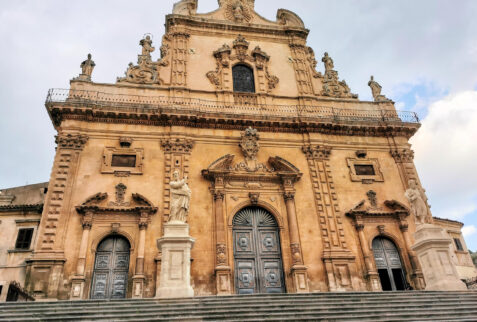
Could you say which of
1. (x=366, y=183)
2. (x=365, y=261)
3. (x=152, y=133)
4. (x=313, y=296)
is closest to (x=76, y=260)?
(x=152, y=133)

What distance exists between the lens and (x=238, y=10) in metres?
20.8

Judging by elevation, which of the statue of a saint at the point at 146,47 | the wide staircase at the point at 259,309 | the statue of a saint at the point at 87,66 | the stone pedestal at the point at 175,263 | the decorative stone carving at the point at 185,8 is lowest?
the wide staircase at the point at 259,309

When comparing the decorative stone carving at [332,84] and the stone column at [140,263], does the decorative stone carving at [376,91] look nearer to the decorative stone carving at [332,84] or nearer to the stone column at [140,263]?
the decorative stone carving at [332,84]

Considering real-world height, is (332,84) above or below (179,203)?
above

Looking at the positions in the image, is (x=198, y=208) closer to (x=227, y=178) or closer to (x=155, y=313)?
(x=227, y=178)

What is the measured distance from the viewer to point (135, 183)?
48.2ft

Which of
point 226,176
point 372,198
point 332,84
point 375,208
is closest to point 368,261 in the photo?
point 375,208

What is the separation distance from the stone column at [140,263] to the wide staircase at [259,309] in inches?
184

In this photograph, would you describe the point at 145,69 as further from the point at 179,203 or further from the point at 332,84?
the point at 332,84

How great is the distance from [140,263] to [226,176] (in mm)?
4846

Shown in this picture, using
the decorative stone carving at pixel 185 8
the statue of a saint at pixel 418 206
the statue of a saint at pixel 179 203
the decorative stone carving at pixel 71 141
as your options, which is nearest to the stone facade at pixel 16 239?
the decorative stone carving at pixel 71 141

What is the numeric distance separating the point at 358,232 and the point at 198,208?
6766 mm

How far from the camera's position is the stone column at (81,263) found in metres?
12.3

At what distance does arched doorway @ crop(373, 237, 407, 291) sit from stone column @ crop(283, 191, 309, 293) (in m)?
3.44
